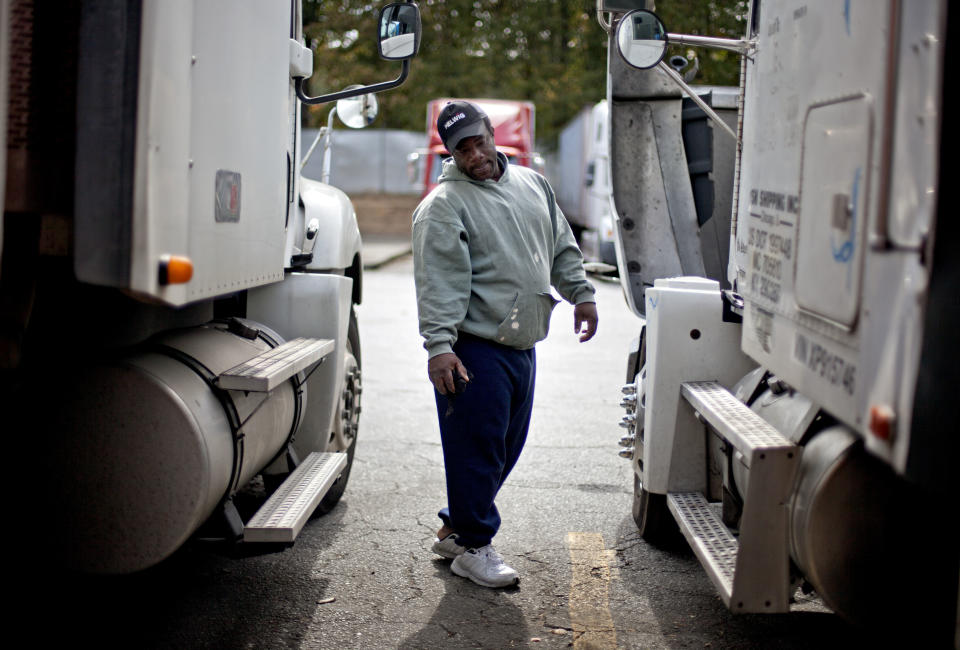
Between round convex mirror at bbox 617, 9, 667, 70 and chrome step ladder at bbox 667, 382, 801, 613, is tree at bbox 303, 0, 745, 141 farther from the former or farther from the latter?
chrome step ladder at bbox 667, 382, 801, 613

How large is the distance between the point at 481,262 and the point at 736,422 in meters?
1.26

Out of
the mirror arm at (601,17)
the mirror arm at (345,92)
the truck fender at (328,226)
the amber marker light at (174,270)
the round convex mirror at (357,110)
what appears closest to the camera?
the amber marker light at (174,270)

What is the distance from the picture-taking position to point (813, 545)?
2.85 meters

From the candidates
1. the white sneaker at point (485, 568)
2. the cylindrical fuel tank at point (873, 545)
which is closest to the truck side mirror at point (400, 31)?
the white sneaker at point (485, 568)

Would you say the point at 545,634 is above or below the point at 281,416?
below

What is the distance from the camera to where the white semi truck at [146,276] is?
8.55ft

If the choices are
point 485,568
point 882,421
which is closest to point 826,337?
point 882,421

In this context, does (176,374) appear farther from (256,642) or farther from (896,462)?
(896,462)

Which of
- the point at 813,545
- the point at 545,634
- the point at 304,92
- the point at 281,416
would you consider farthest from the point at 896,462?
the point at 304,92

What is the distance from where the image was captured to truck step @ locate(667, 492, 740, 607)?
321 centimetres

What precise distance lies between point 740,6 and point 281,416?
303cm

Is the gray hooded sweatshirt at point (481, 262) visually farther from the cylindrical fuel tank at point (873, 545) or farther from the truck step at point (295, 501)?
the cylindrical fuel tank at point (873, 545)

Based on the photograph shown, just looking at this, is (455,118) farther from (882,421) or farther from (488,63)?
(488,63)

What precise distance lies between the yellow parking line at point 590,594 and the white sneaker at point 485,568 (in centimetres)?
26
